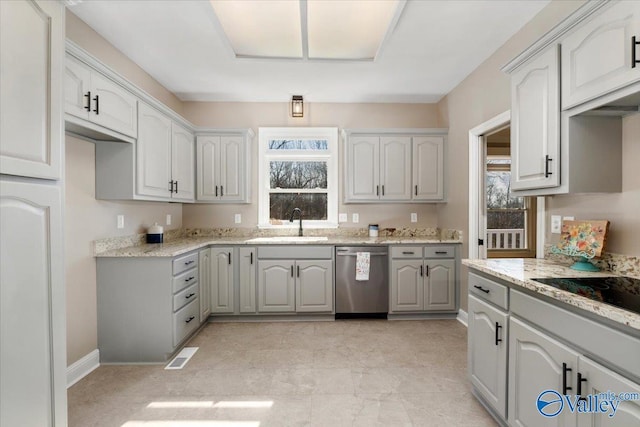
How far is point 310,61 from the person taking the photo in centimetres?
301

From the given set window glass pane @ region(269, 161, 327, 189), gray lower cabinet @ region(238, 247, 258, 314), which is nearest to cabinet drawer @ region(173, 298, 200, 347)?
gray lower cabinet @ region(238, 247, 258, 314)

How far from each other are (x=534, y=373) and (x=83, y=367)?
3.03 m

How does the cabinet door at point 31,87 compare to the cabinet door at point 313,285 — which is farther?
the cabinet door at point 313,285

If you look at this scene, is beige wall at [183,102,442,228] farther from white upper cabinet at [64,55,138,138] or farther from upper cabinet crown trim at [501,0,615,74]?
upper cabinet crown trim at [501,0,615,74]

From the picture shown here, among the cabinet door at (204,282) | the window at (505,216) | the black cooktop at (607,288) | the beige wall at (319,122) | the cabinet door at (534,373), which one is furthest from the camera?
the window at (505,216)

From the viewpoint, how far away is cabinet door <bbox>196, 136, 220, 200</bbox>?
383 centimetres

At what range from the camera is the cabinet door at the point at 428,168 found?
3.88 meters

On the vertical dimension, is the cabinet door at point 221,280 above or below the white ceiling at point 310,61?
below

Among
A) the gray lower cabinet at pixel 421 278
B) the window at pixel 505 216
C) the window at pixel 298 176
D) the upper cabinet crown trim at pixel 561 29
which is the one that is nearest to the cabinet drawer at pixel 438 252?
the gray lower cabinet at pixel 421 278

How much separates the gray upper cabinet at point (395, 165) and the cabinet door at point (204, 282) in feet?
6.06

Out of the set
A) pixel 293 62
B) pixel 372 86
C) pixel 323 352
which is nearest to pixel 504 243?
pixel 372 86

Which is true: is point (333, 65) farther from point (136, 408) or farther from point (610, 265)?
point (136, 408)

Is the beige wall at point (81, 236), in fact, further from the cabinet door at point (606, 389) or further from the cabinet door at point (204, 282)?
the cabinet door at point (606, 389)

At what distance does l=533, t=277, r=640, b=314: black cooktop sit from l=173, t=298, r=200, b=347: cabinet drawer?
2.67 metres
